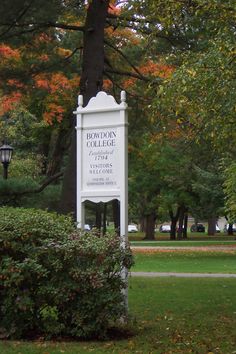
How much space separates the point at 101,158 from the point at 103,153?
8 centimetres

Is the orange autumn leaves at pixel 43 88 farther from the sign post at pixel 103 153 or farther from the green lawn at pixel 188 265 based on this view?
the sign post at pixel 103 153

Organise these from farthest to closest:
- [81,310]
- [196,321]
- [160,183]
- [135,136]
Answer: [160,183] → [135,136] → [196,321] → [81,310]

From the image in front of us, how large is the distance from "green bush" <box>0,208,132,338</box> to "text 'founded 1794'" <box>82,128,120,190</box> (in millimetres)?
1378

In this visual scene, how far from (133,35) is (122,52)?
1625mm

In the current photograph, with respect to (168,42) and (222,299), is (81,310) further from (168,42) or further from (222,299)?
(168,42)

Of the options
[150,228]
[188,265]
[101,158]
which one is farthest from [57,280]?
[150,228]

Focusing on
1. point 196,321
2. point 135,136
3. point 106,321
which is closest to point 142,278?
point 135,136

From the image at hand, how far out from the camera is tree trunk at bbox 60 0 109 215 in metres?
13.9

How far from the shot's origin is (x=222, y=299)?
12.0m

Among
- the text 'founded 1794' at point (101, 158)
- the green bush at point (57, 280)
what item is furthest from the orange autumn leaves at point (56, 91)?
the green bush at point (57, 280)

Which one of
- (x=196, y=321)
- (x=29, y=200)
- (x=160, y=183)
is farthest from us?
(x=160, y=183)

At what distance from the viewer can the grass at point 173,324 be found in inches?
276

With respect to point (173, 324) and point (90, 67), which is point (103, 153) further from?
point (90, 67)

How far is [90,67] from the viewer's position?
14.1 meters
